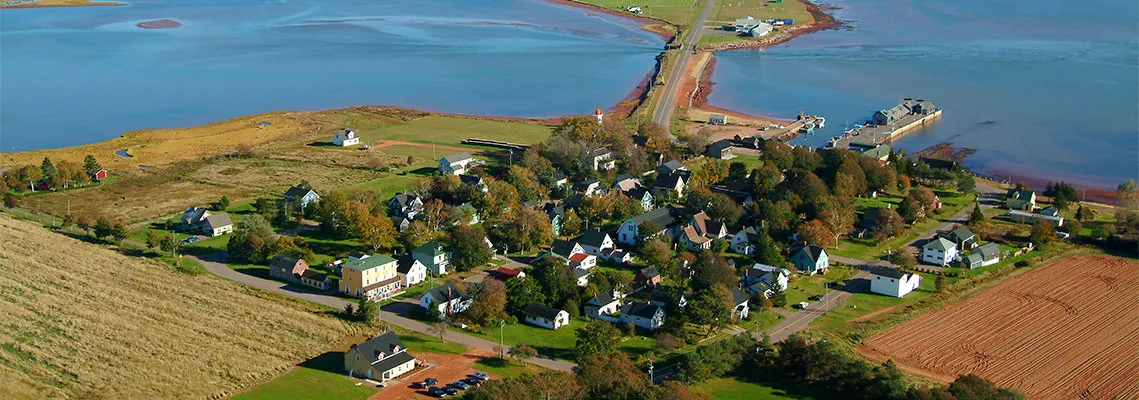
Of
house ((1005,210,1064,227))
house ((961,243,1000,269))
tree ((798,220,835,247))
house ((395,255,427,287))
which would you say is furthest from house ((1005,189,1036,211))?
house ((395,255,427,287))

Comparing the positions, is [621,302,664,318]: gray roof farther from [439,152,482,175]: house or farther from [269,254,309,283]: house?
[439,152,482,175]: house

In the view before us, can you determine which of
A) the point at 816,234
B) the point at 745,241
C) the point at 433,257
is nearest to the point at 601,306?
the point at 433,257

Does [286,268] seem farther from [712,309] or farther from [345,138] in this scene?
[345,138]

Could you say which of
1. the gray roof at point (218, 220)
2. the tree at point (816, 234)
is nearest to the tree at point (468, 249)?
the gray roof at point (218, 220)

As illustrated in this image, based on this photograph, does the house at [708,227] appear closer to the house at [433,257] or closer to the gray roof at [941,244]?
the gray roof at [941,244]

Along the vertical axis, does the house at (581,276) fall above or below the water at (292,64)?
above

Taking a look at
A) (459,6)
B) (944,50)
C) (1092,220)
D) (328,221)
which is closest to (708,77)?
(944,50)

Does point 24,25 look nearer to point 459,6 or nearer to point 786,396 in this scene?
point 459,6
